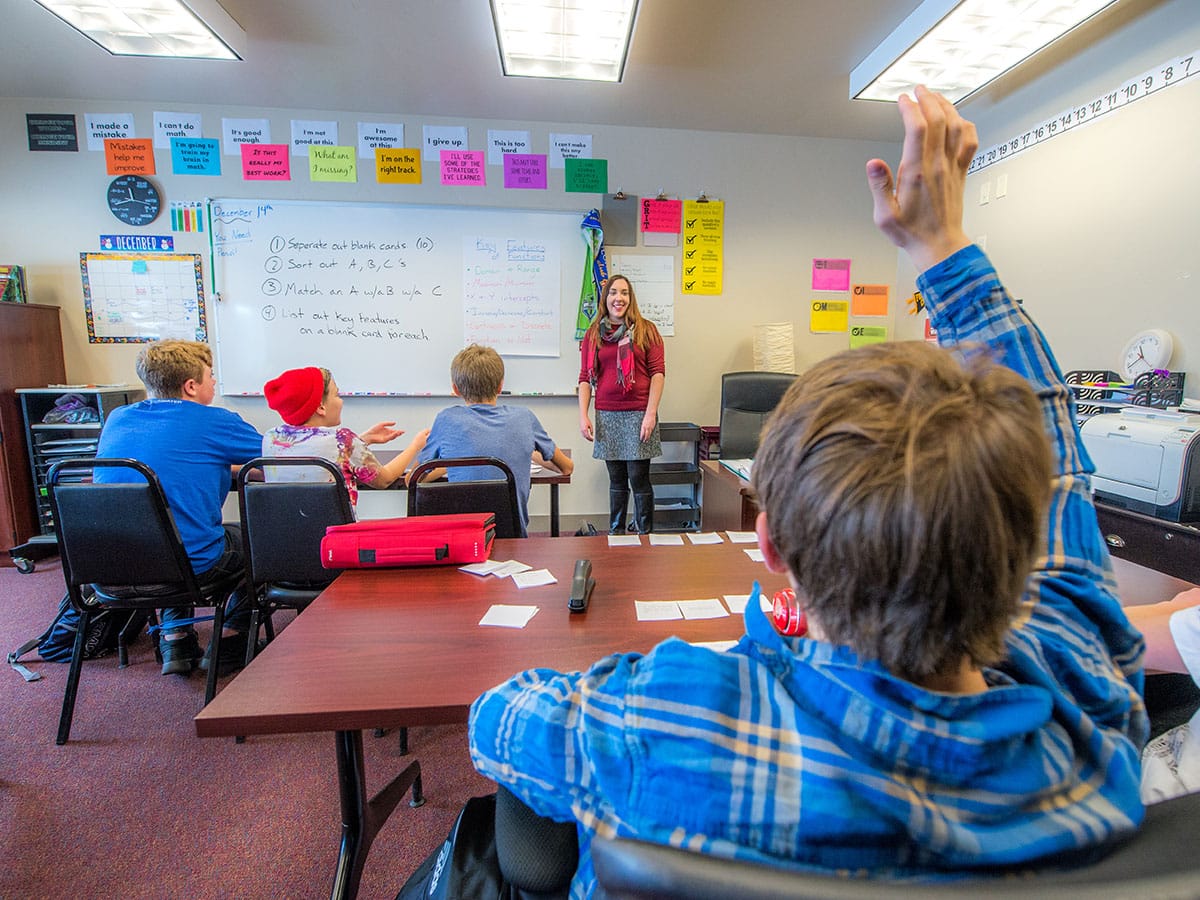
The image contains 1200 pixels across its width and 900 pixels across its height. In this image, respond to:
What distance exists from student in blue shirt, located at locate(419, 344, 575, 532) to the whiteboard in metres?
1.68

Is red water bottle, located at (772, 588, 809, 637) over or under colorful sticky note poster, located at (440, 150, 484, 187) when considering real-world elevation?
under

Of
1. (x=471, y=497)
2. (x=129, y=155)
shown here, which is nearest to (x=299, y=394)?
(x=471, y=497)

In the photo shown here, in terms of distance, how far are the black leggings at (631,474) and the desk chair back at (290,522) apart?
6.15 ft

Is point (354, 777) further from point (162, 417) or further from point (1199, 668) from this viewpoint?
point (162, 417)

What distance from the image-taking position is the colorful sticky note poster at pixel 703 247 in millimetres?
3781

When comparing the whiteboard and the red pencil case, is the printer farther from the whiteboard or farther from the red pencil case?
the whiteboard

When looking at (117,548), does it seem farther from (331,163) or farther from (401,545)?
(331,163)

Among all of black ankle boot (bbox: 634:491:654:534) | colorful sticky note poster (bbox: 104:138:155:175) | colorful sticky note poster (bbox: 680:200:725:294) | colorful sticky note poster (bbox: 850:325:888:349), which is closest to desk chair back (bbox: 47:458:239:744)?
black ankle boot (bbox: 634:491:654:534)

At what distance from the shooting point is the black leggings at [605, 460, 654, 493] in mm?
3432

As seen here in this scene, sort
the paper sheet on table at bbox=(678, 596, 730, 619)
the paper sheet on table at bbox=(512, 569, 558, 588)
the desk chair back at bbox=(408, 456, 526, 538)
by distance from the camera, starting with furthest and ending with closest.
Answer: the desk chair back at bbox=(408, 456, 526, 538), the paper sheet on table at bbox=(512, 569, 558, 588), the paper sheet on table at bbox=(678, 596, 730, 619)

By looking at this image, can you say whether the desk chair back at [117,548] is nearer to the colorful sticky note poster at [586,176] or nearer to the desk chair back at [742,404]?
the desk chair back at [742,404]

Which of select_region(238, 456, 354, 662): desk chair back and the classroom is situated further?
the classroom

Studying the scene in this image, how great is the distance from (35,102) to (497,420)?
3.75m

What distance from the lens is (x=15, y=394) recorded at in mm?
3195
